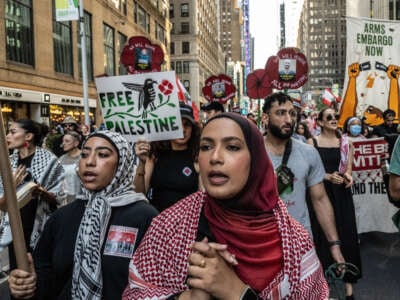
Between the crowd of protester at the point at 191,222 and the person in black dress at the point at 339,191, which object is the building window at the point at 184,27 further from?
the crowd of protester at the point at 191,222

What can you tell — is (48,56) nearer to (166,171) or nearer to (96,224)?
(166,171)

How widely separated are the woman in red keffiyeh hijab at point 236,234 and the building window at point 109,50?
33584mm

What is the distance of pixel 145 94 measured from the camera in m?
4.54

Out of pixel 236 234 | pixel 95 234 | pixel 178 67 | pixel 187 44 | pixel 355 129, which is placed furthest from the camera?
pixel 178 67

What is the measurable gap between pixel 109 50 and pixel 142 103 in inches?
1288

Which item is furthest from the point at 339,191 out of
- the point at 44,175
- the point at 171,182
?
Answer: the point at 44,175

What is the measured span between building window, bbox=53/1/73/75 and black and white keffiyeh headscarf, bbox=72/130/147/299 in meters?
25.3

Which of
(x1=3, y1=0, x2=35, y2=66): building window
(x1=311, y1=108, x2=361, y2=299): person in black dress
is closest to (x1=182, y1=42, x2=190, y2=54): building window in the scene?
(x1=3, y1=0, x2=35, y2=66): building window

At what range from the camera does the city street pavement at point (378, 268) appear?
5.04 metres

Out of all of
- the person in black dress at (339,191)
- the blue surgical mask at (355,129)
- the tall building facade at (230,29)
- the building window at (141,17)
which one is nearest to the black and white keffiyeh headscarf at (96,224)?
the person in black dress at (339,191)

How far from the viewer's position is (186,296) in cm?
157

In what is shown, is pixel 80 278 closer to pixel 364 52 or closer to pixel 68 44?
pixel 364 52

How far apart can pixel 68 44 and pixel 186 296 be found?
2861cm

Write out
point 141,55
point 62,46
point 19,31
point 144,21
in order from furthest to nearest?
point 144,21
point 62,46
point 19,31
point 141,55
